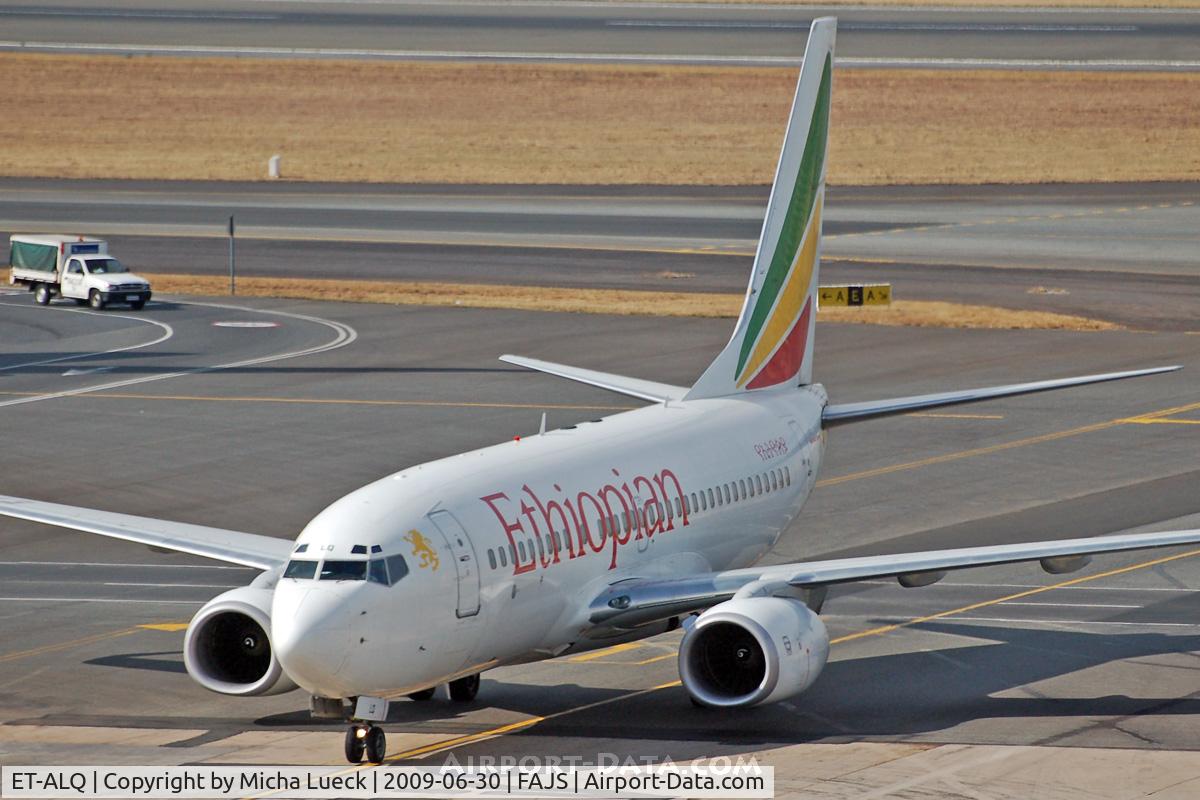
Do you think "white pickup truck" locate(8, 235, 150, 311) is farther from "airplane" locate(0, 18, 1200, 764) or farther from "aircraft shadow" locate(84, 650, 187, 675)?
"airplane" locate(0, 18, 1200, 764)

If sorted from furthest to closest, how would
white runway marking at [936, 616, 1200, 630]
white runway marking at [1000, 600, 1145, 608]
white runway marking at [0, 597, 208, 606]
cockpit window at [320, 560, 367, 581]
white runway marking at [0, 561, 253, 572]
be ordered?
white runway marking at [0, 561, 253, 572]
white runway marking at [0, 597, 208, 606]
white runway marking at [1000, 600, 1145, 608]
white runway marking at [936, 616, 1200, 630]
cockpit window at [320, 560, 367, 581]

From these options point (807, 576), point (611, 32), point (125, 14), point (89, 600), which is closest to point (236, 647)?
point (807, 576)

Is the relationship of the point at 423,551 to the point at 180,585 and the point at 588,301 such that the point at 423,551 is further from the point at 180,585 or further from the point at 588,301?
the point at 588,301

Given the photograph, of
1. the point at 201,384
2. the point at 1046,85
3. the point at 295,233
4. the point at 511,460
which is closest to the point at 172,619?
the point at 511,460

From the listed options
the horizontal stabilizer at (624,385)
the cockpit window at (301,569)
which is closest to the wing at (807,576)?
the cockpit window at (301,569)

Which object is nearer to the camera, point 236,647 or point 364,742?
point 364,742

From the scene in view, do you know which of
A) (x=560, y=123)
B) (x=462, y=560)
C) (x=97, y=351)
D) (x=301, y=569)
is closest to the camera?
(x=301, y=569)

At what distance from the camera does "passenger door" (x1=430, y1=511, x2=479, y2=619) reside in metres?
27.5

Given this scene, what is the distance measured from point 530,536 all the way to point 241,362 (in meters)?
43.5

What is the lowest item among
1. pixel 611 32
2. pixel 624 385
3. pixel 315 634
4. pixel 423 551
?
pixel 315 634

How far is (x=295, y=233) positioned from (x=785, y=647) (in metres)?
81.1

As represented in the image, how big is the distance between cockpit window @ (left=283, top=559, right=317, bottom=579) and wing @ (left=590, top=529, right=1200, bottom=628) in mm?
5657

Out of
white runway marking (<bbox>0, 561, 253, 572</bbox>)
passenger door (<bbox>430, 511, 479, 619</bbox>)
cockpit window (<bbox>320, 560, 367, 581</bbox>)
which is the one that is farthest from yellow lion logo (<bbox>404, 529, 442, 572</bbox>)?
white runway marking (<bbox>0, 561, 253, 572</bbox>)

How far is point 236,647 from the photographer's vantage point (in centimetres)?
2966
